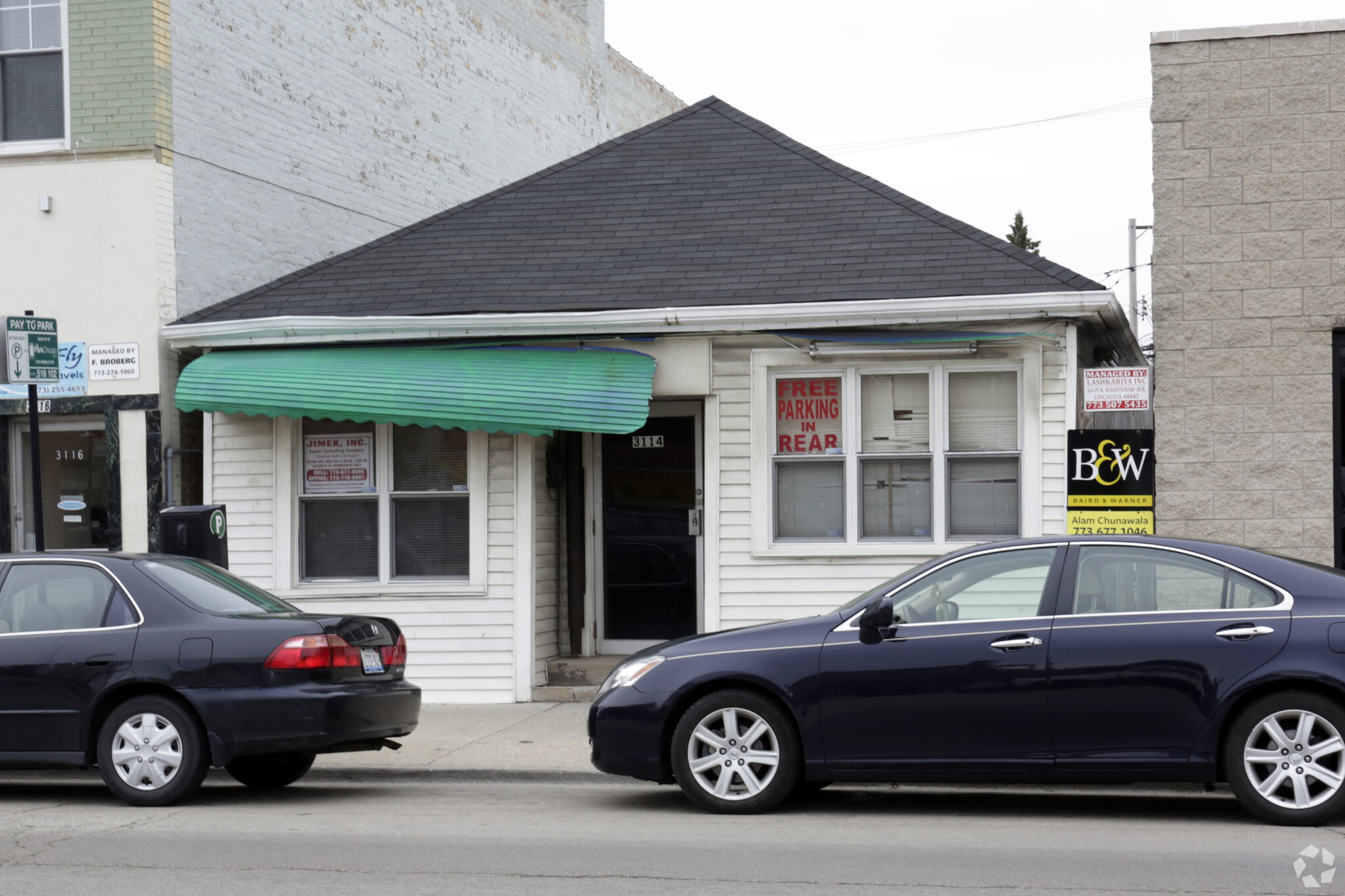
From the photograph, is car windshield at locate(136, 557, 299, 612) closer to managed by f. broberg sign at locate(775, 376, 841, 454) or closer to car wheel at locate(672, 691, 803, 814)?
car wheel at locate(672, 691, 803, 814)

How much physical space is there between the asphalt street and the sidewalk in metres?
0.38

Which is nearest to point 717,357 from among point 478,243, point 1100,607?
point 478,243

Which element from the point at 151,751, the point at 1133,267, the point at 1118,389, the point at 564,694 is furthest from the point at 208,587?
the point at 1133,267

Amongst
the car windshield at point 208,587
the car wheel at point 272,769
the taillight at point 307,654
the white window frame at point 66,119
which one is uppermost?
the white window frame at point 66,119

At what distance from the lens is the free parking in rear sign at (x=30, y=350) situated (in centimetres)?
1077

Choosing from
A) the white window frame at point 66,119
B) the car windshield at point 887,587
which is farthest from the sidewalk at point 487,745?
the white window frame at point 66,119

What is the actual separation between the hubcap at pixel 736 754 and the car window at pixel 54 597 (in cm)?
358

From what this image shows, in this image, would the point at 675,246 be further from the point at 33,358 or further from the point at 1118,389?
the point at 33,358

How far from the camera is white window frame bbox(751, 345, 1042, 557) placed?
39.5 ft

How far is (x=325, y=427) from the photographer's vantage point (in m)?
13.4

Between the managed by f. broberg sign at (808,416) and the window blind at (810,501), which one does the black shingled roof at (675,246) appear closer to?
the managed by f. broberg sign at (808,416)

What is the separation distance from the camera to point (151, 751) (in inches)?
341

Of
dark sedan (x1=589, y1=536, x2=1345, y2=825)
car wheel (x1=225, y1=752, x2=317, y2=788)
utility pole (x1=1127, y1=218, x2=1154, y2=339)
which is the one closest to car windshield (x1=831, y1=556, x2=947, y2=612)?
dark sedan (x1=589, y1=536, x2=1345, y2=825)

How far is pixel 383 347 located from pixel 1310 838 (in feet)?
27.3
